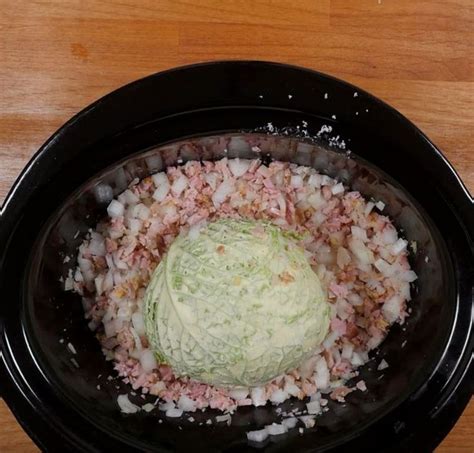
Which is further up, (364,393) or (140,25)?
(140,25)

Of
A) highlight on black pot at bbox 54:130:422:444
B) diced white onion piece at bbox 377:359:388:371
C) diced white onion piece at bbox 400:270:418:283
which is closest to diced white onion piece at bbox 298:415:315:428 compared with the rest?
highlight on black pot at bbox 54:130:422:444

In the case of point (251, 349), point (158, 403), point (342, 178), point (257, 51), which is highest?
point (257, 51)

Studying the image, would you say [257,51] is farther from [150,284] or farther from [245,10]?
[150,284]

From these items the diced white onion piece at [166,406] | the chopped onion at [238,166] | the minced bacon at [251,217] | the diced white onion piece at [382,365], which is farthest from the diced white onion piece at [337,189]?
the diced white onion piece at [166,406]

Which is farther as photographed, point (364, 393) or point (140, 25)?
point (140, 25)

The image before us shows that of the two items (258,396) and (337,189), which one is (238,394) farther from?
(337,189)

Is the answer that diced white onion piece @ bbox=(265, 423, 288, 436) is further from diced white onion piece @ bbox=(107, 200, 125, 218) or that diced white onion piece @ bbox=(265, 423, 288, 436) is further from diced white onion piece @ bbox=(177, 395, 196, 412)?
diced white onion piece @ bbox=(107, 200, 125, 218)

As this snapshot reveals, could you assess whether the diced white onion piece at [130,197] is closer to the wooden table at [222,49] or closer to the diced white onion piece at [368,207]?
the wooden table at [222,49]

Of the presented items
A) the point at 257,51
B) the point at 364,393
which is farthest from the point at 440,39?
the point at 364,393

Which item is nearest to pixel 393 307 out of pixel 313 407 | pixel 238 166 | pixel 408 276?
→ pixel 408 276
